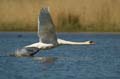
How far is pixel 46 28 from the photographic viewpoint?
Answer: 897 inches

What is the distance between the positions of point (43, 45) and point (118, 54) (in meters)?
6.63

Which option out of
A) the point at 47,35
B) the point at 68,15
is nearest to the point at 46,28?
the point at 47,35

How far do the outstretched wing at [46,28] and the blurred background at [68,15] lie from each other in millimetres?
22641

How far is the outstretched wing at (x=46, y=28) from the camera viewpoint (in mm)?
21902

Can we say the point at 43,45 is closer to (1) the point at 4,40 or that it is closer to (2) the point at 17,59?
(2) the point at 17,59

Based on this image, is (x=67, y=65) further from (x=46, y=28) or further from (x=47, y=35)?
(x=46, y=28)

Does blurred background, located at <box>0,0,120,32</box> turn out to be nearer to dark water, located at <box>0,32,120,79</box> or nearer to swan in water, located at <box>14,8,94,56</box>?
dark water, located at <box>0,32,120,79</box>

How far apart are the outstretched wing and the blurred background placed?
2264cm

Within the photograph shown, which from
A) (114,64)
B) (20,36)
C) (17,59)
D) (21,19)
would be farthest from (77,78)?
(21,19)

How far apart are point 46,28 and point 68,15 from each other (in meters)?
25.9

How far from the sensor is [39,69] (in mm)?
24094

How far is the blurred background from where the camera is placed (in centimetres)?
4719

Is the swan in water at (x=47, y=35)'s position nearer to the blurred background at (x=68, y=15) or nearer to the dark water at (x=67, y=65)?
the dark water at (x=67, y=65)

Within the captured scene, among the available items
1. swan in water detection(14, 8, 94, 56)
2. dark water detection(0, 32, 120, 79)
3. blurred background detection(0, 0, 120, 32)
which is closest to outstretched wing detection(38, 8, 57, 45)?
swan in water detection(14, 8, 94, 56)
